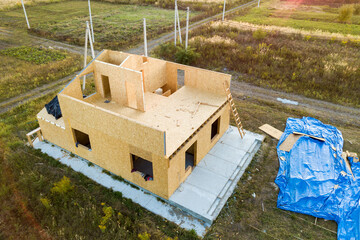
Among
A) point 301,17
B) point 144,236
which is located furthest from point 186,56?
point 301,17

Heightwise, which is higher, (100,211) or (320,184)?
(320,184)

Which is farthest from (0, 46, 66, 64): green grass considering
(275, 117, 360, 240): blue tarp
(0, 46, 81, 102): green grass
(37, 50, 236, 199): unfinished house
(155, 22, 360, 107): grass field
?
(275, 117, 360, 240): blue tarp

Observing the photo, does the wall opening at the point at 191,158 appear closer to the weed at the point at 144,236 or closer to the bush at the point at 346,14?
the weed at the point at 144,236

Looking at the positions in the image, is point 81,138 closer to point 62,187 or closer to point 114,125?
point 62,187

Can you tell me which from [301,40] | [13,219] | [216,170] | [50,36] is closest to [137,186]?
[216,170]

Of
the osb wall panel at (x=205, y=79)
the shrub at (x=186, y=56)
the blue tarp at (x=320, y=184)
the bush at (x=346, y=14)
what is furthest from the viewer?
the bush at (x=346, y=14)

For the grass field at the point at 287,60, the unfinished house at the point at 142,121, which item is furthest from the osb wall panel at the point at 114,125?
the grass field at the point at 287,60

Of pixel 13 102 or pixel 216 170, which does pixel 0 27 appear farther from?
pixel 216 170
